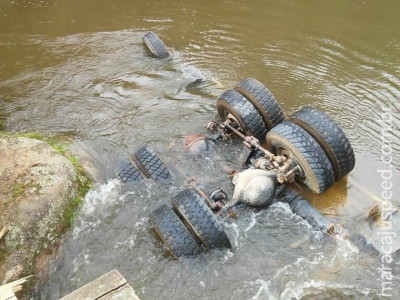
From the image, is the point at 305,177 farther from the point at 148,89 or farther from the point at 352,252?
the point at 148,89

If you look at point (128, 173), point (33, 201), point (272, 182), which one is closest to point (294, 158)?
→ point (272, 182)

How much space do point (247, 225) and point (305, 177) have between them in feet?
3.32

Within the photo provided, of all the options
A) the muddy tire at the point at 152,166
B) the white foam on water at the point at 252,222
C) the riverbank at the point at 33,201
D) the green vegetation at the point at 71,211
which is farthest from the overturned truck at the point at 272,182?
the riverbank at the point at 33,201

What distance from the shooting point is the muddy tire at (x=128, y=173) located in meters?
5.32

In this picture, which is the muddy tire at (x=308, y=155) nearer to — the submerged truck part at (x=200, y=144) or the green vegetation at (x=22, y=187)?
the submerged truck part at (x=200, y=144)

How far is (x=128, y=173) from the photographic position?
5.35 metres

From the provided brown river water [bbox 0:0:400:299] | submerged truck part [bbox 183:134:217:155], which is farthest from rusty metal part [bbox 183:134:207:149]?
brown river water [bbox 0:0:400:299]

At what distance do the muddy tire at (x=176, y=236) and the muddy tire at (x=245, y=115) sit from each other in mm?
2029

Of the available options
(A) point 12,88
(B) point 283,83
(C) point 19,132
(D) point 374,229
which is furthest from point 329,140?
(A) point 12,88

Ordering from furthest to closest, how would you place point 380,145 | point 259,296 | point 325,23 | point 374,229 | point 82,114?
point 325,23
point 82,114
point 380,145
point 374,229
point 259,296

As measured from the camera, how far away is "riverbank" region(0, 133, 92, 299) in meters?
4.24

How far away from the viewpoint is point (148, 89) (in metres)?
7.77

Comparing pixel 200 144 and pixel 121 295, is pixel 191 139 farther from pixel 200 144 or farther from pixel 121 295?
pixel 121 295

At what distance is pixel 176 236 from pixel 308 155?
186 cm
